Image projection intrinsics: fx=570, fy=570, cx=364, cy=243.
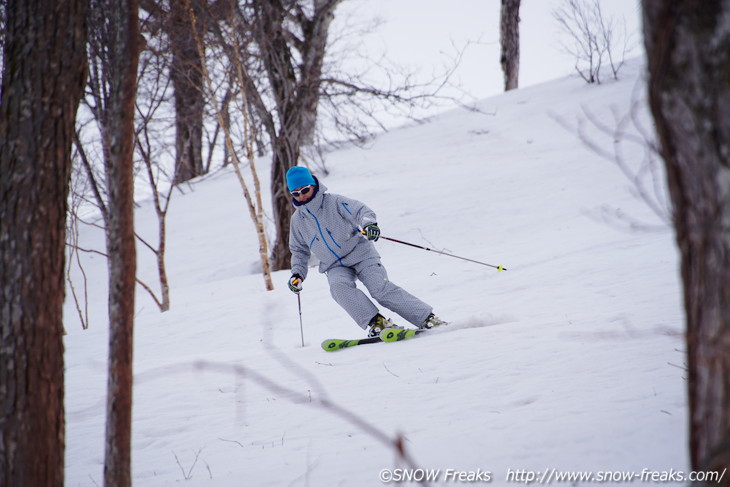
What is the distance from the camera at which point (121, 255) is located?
2092mm

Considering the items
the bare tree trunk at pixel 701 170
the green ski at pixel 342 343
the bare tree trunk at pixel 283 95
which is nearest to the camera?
the bare tree trunk at pixel 701 170

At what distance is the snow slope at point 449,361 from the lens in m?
2.52

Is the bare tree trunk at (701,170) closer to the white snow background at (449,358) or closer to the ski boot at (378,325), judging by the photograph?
the white snow background at (449,358)

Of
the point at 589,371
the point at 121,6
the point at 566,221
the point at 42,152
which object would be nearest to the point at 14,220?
the point at 42,152

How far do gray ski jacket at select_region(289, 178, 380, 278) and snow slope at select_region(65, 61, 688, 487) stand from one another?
881 millimetres

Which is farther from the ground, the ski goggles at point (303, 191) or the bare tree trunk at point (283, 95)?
the bare tree trunk at point (283, 95)

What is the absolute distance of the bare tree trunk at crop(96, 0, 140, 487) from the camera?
208 cm

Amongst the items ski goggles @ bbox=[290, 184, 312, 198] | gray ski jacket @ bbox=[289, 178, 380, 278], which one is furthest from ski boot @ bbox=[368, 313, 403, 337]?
ski goggles @ bbox=[290, 184, 312, 198]

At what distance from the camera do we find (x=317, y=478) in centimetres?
251

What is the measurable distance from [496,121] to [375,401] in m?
12.2

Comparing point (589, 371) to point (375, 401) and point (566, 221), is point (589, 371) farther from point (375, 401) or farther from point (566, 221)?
point (566, 221)

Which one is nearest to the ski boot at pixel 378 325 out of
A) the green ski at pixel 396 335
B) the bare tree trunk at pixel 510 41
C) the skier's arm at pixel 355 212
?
the green ski at pixel 396 335

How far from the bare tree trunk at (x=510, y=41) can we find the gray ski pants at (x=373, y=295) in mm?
14535

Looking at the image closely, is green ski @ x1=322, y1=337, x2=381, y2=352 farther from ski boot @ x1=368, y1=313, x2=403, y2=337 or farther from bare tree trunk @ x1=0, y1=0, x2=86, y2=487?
bare tree trunk @ x1=0, y1=0, x2=86, y2=487
